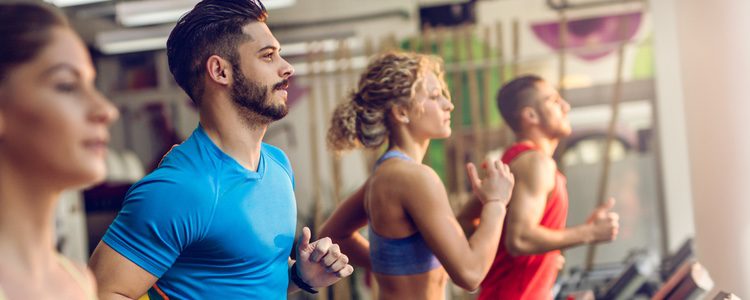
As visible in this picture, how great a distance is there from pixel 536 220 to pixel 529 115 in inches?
19.1

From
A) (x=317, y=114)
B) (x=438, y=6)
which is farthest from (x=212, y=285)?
(x=317, y=114)

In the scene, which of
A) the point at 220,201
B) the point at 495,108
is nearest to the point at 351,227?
the point at 220,201

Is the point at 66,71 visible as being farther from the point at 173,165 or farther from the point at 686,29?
the point at 686,29

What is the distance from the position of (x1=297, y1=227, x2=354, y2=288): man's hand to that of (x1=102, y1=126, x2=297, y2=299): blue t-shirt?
5 cm

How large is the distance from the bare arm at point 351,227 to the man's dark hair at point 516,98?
30.6 inches

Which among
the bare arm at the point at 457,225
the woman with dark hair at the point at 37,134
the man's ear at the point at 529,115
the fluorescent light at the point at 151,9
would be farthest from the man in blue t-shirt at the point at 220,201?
the fluorescent light at the point at 151,9

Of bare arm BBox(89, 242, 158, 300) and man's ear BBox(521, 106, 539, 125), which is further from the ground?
bare arm BBox(89, 242, 158, 300)

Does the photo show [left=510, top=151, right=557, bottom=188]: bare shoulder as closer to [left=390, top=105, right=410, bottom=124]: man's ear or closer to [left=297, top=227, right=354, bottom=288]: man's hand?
[left=390, top=105, right=410, bottom=124]: man's ear

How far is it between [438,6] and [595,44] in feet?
4.25

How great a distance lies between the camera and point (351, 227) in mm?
2697

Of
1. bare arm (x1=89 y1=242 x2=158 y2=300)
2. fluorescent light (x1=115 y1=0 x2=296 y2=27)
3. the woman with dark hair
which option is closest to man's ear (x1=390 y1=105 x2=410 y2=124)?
bare arm (x1=89 y1=242 x2=158 y2=300)

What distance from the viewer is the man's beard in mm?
1855

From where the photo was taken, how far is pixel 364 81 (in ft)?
8.74

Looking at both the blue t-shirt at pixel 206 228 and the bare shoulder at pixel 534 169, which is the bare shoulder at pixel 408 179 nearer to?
the blue t-shirt at pixel 206 228
